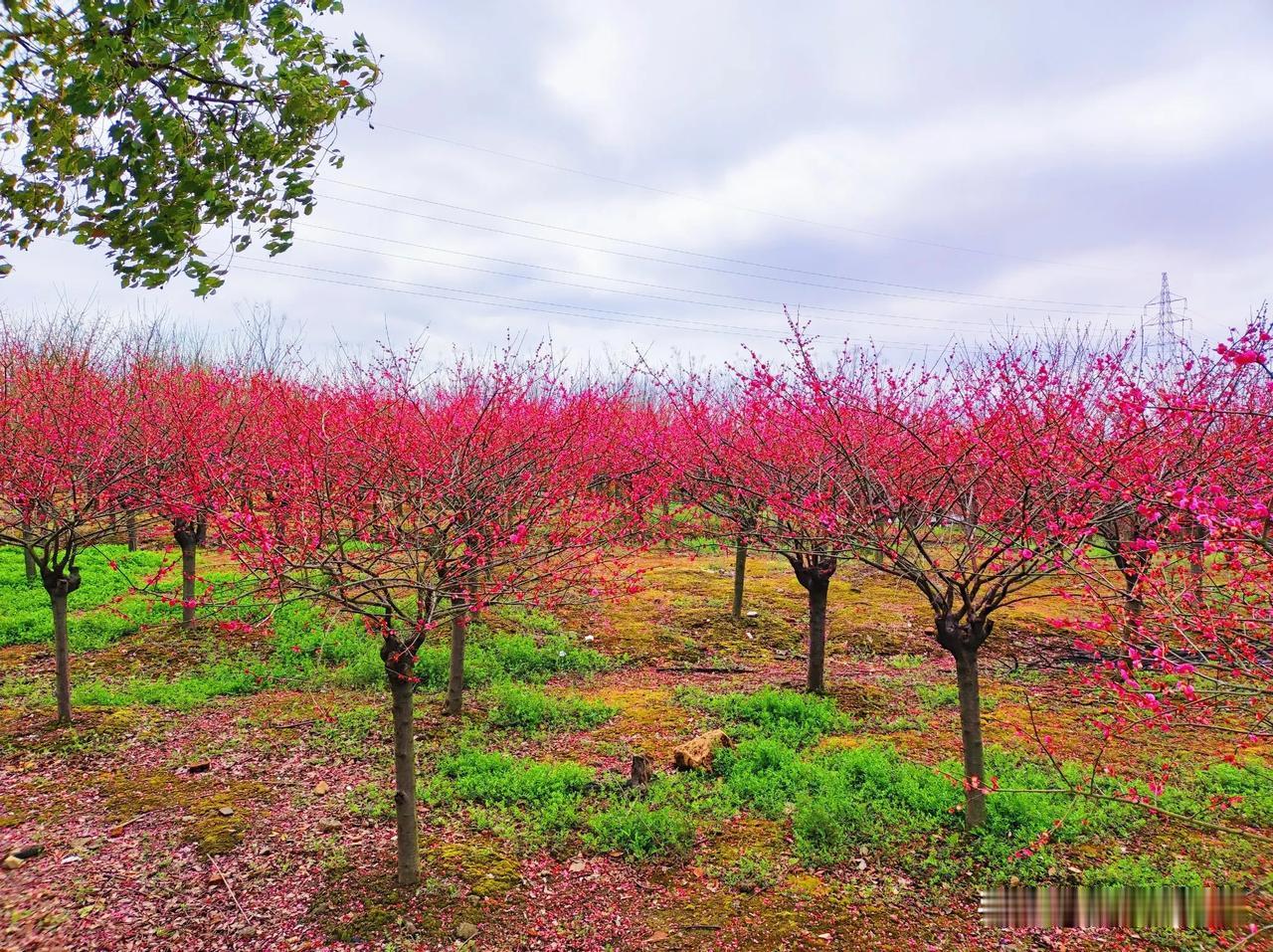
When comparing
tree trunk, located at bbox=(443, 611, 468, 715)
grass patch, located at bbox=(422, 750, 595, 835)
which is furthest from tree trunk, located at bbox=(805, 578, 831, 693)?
tree trunk, located at bbox=(443, 611, 468, 715)

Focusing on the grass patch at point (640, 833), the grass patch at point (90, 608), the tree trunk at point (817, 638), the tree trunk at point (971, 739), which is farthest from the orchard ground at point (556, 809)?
the grass patch at point (90, 608)

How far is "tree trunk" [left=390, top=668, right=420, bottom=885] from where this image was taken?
4090 mm

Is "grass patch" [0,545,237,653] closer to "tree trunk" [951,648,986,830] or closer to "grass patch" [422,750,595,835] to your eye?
"grass patch" [422,750,595,835]

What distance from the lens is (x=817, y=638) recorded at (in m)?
7.34

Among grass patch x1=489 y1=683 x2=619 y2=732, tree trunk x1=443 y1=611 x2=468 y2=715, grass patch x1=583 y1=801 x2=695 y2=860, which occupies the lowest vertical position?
grass patch x1=583 y1=801 x2=695 y2=860

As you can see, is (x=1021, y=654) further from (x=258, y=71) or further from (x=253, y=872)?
(x=258, y=71)

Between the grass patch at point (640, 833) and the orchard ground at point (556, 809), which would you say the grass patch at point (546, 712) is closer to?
the orchard ground at point (556, 809)

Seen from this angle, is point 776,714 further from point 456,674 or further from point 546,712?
point 456,674

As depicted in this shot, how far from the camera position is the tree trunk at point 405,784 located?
161 inches

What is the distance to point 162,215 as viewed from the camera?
114 inches

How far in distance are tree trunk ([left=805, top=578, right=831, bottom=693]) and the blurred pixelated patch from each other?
3.35 meters

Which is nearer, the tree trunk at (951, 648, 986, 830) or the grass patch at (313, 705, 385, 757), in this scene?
the tree trunk at (951, 648, 986, 830)

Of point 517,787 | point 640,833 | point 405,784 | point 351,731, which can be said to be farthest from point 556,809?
point 351,731

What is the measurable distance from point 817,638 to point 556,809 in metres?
3.46
